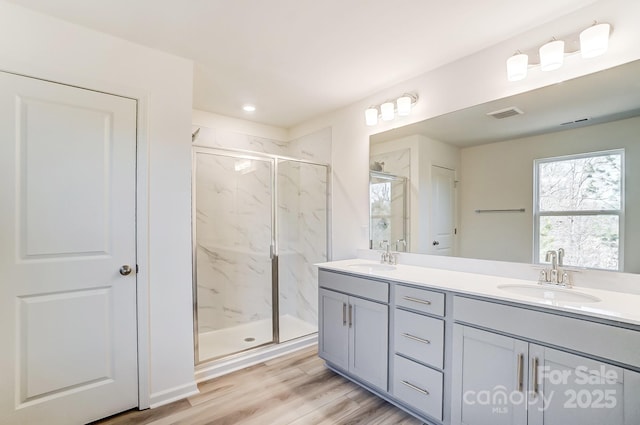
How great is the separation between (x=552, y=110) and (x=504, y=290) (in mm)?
1114

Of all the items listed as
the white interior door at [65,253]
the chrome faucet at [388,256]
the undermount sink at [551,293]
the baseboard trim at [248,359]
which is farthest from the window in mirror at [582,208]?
the white interior door at [65,253]

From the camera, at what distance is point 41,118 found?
65.3 inches

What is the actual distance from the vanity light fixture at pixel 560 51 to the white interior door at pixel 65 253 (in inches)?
95.2

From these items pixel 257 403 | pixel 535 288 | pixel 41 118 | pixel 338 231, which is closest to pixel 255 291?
pixel 338 231

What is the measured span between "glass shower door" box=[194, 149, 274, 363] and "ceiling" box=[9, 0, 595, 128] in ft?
3.06

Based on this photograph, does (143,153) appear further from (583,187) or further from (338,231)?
(583,187)

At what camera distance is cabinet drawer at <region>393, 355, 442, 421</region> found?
1676 mm

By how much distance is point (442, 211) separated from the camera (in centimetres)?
226

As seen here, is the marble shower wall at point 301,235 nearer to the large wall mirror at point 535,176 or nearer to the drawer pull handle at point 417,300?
the large wall mirror at point 535,176

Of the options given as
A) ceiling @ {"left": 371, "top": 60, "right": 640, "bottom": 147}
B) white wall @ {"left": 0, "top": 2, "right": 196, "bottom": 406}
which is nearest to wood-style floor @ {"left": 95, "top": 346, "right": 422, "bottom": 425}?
white wall @ {"left": 0, "top": 2, "right": 196, "bottom": 406}

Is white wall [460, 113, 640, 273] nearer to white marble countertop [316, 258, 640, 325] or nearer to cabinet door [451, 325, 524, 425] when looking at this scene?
white marble countertop [316, 258, 640, 325]

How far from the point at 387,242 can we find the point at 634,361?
66.1 inches

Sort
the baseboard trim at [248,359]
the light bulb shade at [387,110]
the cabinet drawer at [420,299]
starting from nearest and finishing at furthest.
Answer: the cabinet drawer at [420,299] < the baseboard trim at [248,359] < the light bulb shade at [387,110]

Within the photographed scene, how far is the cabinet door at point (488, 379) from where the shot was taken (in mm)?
1383
